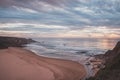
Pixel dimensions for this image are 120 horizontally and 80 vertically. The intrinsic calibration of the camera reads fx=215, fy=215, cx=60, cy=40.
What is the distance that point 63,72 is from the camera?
1642 centimetres

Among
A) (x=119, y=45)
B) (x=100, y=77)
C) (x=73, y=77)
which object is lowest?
(x=73, y=77)

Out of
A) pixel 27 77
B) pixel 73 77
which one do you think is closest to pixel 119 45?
pixel 73 77

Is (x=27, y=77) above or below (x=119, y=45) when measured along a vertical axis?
below

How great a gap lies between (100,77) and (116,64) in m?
1.01

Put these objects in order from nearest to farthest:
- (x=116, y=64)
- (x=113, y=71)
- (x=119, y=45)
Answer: (x=113, y=71), (x=116, y=64), (x=119, y=45)

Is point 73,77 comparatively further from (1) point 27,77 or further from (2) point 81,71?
(1) point 27,77

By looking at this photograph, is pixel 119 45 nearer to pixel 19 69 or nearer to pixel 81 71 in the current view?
pixel 81 71

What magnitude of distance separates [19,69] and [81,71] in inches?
196

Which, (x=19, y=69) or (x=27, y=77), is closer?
(x=27, y=77)

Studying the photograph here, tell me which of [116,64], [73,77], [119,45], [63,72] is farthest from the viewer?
[63,72]

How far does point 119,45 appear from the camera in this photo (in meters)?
13.5

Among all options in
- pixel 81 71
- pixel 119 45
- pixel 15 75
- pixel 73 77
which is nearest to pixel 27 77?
pixel 15 75

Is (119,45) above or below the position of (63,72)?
above

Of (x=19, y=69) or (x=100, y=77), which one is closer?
(x=100, y=77)
